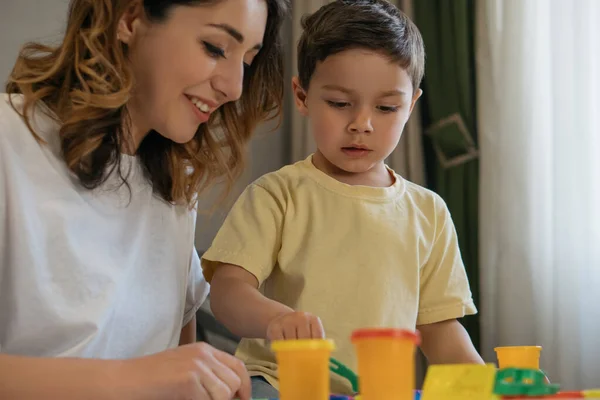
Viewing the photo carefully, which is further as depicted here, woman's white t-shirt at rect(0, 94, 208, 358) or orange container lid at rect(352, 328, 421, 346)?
woman's white t-shirt at rect(0, 94, 208, 358)

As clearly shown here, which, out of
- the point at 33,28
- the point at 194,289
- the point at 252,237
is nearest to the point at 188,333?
the point at 194,289

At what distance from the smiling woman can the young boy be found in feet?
0.40

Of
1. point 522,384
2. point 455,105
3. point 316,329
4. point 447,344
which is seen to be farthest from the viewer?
point 455,105

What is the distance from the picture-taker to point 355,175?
4.60 feet

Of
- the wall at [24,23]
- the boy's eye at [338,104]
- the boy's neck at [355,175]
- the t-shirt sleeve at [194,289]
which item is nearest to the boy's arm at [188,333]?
the t-shirt sleeve at [194,289]

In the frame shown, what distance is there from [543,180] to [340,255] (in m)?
0.92

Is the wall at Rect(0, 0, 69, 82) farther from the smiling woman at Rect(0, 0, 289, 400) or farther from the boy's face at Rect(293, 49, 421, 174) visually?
the boy's face at Rect(293, 49, 421, 174)

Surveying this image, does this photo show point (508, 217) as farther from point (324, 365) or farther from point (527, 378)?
point (324, 365)

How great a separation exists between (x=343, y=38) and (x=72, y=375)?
717 millimetres

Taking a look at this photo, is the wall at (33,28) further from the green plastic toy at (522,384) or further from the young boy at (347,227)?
the green plastic toy at (522,384)

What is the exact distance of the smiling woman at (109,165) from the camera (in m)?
1.12

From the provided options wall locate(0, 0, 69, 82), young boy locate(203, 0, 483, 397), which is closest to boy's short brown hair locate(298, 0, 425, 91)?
young boy locate(203, 0, 483, 397)

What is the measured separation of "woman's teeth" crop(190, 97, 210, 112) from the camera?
1246 mm

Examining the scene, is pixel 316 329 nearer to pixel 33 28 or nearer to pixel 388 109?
pixel 388 109
